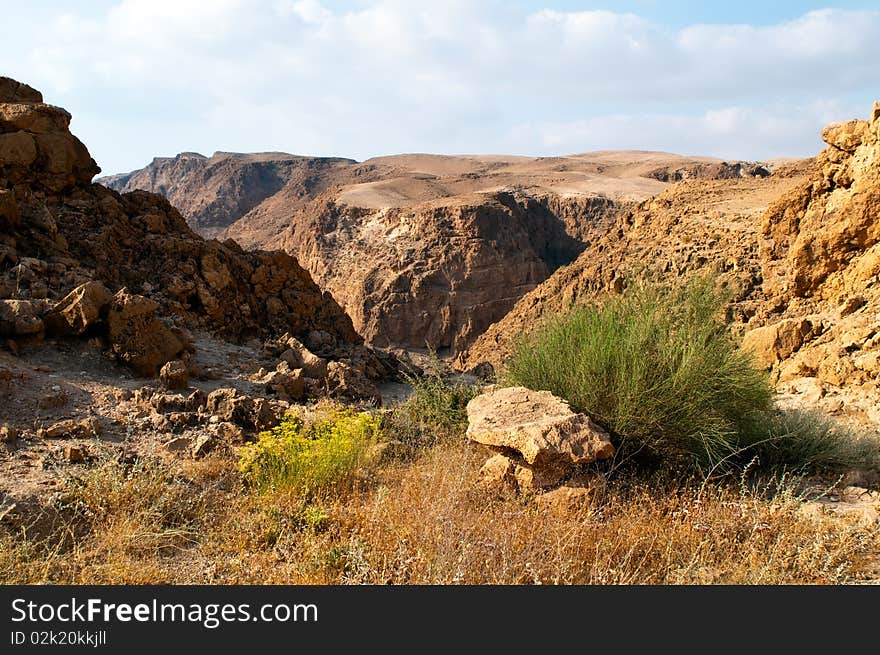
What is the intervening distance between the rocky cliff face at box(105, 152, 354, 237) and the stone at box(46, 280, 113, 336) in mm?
48172

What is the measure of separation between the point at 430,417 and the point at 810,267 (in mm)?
7271

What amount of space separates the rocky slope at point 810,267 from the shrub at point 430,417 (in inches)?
36.5

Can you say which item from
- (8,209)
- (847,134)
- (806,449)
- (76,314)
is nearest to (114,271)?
(8,209)

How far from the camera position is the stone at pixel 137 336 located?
634cm

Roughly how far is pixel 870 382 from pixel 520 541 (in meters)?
5.71

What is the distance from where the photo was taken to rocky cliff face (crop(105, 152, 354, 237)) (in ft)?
184

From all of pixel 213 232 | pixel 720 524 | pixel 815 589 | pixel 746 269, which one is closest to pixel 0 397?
pixel 720 524

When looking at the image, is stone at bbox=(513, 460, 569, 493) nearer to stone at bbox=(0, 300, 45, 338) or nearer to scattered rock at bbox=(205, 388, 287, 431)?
scattered rock at bbox=(205, 388, 287, 431)

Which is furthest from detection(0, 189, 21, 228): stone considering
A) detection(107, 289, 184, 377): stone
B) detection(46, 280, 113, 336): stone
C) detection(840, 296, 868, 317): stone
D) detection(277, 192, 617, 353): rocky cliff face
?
detection(277, 192, 617, 353): rocky cliff face

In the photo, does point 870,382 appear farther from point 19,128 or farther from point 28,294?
point 19,128

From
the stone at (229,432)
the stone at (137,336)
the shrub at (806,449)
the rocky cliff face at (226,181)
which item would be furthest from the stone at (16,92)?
the rocky cliff face at (226,181)

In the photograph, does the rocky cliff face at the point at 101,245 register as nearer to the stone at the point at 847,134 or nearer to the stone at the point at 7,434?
the stone at the point at 7,434

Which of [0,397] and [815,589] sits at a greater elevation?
[0,397]

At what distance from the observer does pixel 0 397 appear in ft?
16.7
